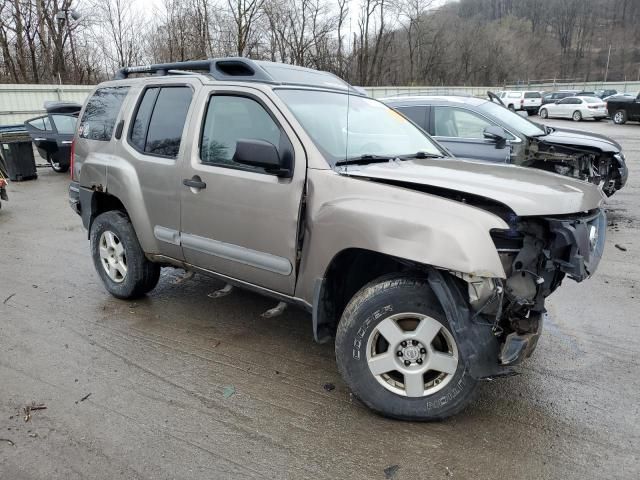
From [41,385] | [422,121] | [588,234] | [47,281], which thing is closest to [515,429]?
[588,234]

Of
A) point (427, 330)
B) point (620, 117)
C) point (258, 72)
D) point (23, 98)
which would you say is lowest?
point (427, 330)

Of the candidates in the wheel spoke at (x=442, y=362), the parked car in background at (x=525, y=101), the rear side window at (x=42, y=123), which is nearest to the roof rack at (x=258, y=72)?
the wheel spoke at (x=442, y=362)

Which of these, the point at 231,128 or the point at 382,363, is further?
the point at 231,128

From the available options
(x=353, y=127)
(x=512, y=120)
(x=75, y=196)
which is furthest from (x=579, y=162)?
(x=75, y=196)

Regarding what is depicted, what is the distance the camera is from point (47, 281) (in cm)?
539

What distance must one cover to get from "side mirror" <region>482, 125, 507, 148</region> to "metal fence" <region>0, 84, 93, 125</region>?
Result: 19940 millimetres

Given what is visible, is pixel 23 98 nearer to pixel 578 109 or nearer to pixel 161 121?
pixel 161 121

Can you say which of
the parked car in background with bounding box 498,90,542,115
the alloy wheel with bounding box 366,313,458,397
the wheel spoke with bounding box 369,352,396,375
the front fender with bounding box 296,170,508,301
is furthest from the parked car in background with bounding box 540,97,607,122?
the wheel spoke with bounding box 369,352,396,375

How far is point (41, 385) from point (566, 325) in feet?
13.5

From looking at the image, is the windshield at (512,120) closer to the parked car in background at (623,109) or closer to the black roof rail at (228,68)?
the black roof rail at (228,68)

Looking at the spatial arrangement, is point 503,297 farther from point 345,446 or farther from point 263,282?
point 263,282

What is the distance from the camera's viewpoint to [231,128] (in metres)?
3.72

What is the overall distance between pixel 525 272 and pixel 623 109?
2834cm

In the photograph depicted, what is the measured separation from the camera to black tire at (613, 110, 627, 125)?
85.6 feet
